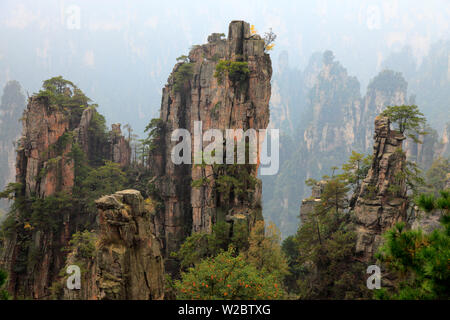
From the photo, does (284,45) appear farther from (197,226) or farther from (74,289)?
(74,289)

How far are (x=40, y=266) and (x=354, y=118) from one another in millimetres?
83910

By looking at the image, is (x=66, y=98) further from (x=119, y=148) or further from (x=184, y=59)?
(x=184, y=59)

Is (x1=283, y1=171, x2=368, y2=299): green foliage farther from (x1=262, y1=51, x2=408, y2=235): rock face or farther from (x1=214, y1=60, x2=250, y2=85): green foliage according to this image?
(x1=262, y1=51, x2=408, y2=235): rock face

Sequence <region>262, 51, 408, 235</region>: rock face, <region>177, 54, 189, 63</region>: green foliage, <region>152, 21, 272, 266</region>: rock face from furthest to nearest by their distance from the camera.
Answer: <region>262, 51, 408, 235</region>: rock face → <region>177, 54, 189, 63</region>: green foliage → <region>152, 21, 272, 266</region>: rock face

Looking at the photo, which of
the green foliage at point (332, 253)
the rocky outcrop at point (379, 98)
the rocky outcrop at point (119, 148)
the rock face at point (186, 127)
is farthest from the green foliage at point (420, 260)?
the rocky outcrop at point (379, 98)

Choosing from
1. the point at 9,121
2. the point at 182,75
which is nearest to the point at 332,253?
the point at 182,75

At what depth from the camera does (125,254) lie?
7.81 meters

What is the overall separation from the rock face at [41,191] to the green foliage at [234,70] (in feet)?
54.0

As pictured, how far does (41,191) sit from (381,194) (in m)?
26.2

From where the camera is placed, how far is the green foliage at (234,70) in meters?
19.0

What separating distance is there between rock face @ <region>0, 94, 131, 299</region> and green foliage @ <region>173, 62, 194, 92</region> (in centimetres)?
1134

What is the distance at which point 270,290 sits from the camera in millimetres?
10125

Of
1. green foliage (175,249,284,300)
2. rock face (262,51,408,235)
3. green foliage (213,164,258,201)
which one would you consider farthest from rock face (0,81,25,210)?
green foliage (175,249,284,300)

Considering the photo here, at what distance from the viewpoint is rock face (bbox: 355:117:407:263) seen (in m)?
17.6
